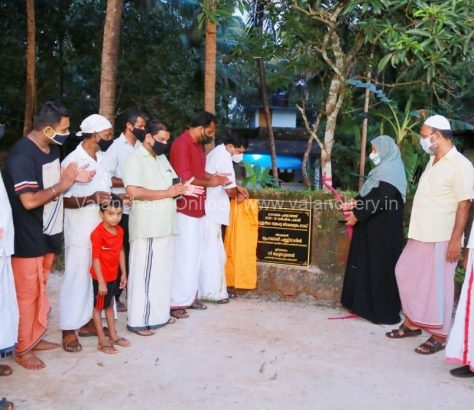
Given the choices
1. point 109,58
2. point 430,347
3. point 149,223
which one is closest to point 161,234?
point 149,223

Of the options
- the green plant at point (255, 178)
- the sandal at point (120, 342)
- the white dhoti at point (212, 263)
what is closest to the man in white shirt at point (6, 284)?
the sandal at point (120, 342)

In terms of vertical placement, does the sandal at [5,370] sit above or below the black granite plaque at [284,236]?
below

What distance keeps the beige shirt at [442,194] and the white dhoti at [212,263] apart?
2082 millimetres

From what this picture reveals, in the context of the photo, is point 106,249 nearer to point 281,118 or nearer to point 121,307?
point 121,307

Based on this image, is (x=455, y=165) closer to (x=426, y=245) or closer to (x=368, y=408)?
(x=426, y=245)

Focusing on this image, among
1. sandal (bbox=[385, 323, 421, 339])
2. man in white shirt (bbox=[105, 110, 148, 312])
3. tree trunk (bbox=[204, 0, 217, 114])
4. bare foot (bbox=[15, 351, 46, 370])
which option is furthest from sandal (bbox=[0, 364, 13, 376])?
tree trunk (bbox=[204, 0, 217, 114])

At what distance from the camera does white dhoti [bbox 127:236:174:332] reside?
4914 millimetres

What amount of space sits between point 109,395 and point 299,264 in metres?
2.89

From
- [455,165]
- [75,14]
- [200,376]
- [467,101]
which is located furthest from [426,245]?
[467,101]

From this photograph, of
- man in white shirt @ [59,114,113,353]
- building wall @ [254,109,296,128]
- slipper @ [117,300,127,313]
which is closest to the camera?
man in white shirt @ [59,114,113,353]

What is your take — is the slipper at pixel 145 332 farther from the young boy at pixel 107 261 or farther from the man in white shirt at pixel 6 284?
the man in white shirt at pixel 6 284

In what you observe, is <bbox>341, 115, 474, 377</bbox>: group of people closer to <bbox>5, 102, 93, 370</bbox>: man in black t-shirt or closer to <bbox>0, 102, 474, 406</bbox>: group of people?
<bbox>0, 102, 474, 406</bbox>: group of people

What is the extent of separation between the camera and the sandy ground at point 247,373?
368cm

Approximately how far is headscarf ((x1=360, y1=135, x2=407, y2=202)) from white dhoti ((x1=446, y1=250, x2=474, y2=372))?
3.91ft
